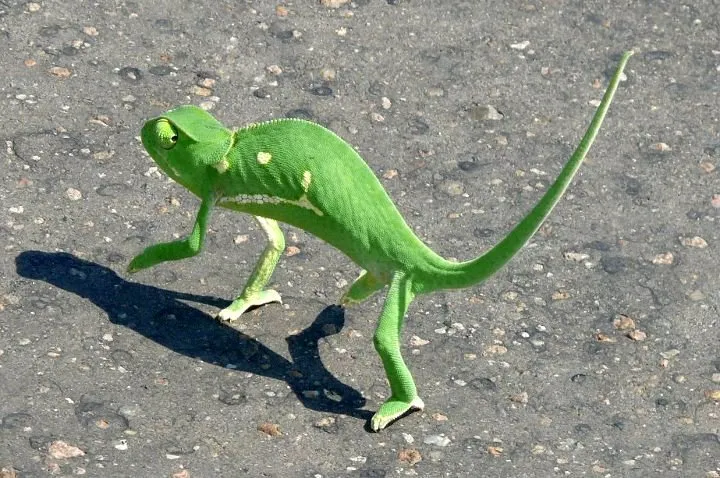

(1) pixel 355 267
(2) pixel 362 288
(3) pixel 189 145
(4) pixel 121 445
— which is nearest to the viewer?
(4) pixel 121 445

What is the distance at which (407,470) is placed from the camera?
5270 millimetres

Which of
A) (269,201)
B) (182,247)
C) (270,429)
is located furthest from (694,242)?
(182,247)

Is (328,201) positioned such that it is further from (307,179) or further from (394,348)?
(394,348)

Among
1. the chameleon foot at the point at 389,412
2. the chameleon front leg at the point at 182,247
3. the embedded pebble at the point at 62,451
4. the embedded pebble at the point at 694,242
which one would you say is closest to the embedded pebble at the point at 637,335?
the embedded pebble at the point at 694,242

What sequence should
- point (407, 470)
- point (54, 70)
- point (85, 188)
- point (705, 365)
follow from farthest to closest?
point (54, 70)
point (85, 188)
point (705, 365)
point (407, 470)

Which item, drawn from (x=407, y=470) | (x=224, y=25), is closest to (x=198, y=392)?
(x=407, y=470)

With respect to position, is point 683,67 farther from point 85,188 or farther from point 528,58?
point 85,188

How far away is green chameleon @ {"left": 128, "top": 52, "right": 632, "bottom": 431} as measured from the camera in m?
5.34

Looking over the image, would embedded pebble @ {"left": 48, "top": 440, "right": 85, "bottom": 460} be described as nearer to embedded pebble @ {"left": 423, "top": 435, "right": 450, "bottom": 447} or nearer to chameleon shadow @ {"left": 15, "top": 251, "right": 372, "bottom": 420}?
chameleon shadow @ {"left": 15, "top": 251, "right": 372, "bottom": 420}

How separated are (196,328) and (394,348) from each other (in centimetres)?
Result: 102

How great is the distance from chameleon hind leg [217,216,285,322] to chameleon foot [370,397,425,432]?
846 mm

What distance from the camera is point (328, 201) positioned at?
5.35 metres

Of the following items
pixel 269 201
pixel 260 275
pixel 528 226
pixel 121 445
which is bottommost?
pixel 121 445

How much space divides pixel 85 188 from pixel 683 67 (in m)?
3.65
